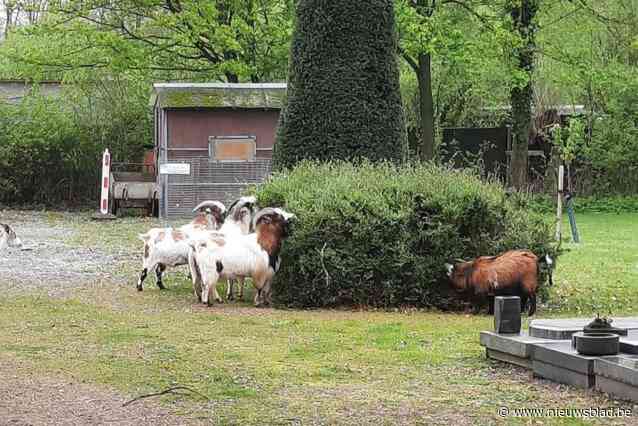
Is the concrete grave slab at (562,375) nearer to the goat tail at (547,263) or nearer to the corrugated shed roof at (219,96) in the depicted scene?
the goat tail at (547,263)

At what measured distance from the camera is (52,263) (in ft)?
63.2

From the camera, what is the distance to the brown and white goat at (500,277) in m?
13.6

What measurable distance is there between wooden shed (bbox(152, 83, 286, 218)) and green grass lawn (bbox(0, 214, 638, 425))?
1411cm

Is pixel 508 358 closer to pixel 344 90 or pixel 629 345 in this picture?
pixel 629 345

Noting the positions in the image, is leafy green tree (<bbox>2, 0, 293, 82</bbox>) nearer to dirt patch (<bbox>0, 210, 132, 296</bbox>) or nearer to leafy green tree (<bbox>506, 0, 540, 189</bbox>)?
leafy green tree (<bbox>506, 0, 540, 189</bbox>)

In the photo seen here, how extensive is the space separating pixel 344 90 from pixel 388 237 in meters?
2.86

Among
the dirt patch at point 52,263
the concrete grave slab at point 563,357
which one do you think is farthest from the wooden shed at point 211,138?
the concrete grave slab at point 563,357

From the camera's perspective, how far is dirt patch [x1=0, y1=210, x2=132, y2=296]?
16.5 meters

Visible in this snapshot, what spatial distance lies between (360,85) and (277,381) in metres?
7.82

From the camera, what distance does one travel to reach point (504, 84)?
3622cm

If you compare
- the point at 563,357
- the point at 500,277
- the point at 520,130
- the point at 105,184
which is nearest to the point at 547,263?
the point at 500,277

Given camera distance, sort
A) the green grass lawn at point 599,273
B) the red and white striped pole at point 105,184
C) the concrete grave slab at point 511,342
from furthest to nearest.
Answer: the red and white striped pole at point 105,184 → the green grass lawn at point 599,273 → the concrete grave slab at point 511,342

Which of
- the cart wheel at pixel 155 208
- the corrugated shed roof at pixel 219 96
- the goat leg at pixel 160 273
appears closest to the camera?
the goat leg at pixel 160 273
